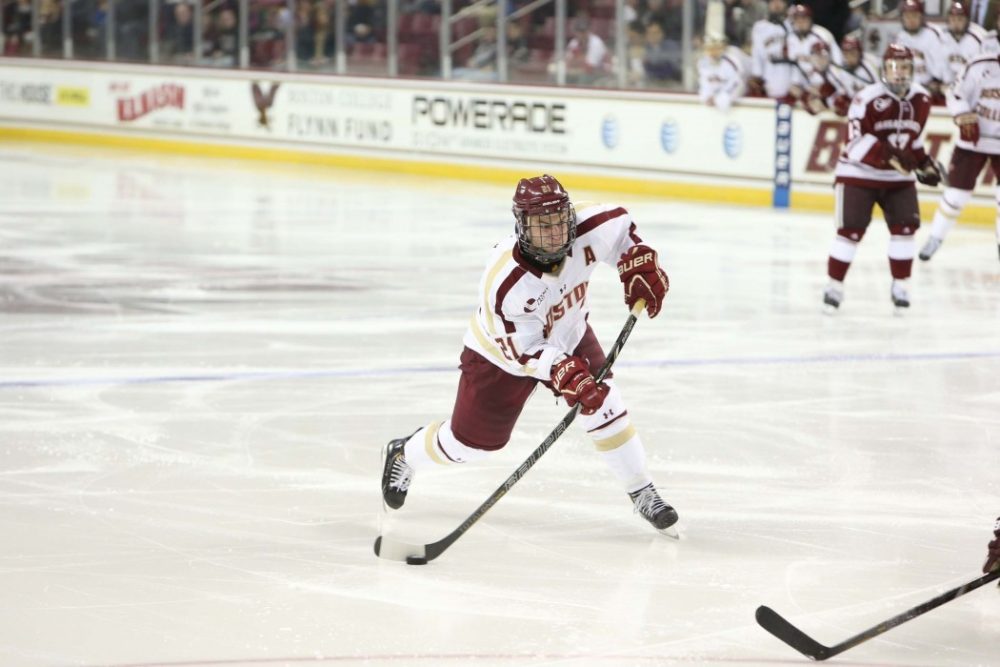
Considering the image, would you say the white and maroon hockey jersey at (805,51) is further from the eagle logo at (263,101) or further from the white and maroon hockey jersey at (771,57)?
the eagle logo at (263,101)

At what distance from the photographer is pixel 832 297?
7.77 metres

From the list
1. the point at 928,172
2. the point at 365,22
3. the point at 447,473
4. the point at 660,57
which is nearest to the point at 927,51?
the point at 660,57


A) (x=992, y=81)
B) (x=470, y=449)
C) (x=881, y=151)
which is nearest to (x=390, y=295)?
(x=881, y=151)

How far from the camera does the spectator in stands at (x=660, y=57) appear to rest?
13.4 m

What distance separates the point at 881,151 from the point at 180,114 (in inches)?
434

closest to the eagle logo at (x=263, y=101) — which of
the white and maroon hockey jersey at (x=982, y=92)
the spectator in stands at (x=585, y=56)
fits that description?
the spectator in stands at (x=585, y=56)

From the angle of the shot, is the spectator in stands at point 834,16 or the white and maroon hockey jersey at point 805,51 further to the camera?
the spectator in stands at point 834,16

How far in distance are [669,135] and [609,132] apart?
0.64 meters

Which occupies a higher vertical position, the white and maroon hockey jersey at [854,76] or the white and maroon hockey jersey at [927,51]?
the white and maroon hockey jersey at [927,51]

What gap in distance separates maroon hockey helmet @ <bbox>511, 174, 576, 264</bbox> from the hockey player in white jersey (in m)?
9.26

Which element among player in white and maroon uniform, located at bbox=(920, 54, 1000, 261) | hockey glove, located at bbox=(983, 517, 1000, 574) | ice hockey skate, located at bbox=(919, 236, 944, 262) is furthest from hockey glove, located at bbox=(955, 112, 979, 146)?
hockey glove, located at bbox=(983, 517, 1000, 574)

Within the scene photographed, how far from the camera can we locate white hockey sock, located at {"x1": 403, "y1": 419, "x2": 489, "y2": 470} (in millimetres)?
4078

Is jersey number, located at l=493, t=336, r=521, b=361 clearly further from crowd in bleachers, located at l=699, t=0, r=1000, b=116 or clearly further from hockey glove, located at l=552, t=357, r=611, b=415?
crowd in bleachers, located at l=699, t=0, r=1000, b=116

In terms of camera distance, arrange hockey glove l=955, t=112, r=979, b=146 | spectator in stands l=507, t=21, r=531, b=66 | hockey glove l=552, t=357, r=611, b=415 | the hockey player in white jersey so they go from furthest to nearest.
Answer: spectator in stands l=507, t=21, r=531, b=66, the hockey player in white jersey, hockey glove l=955, t=112, r=979, b=146, hockey glove l=552, t=357, r=611, b=415
